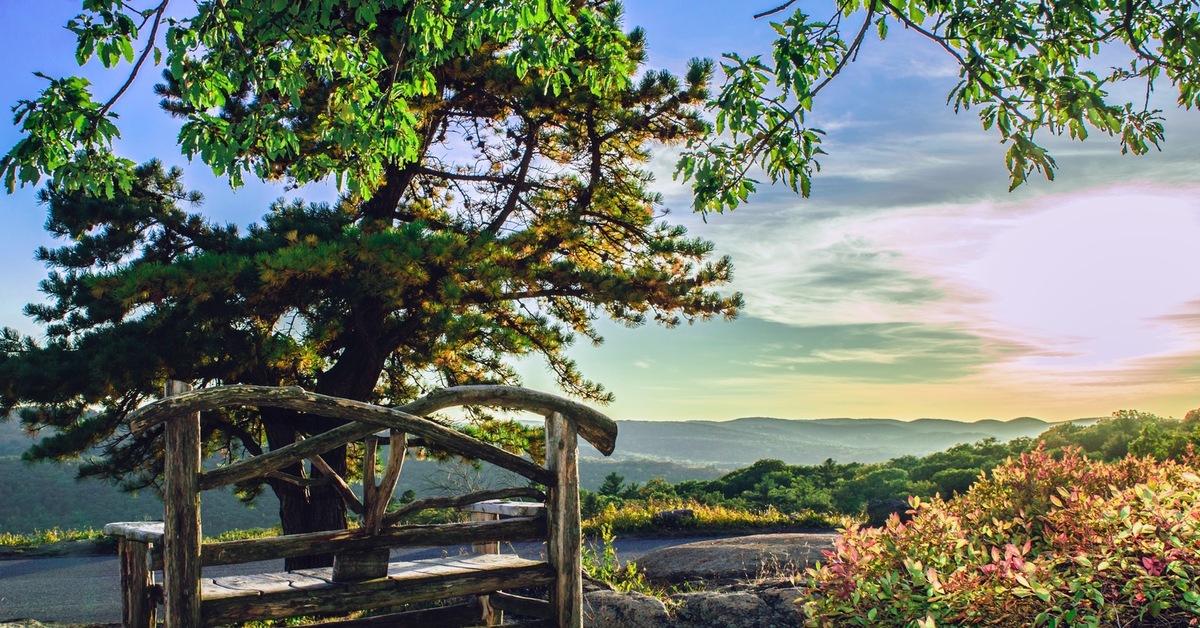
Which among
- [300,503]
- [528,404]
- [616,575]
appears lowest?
[616,575]

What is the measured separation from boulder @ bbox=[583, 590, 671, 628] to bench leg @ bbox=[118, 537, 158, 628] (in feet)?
11.2

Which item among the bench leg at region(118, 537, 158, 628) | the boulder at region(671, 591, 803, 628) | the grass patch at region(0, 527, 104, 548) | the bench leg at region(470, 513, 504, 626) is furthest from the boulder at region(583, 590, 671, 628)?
the grass patch at region(0, 527, 104, 548)

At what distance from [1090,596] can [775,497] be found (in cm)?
1364

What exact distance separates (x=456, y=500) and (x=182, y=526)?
148 cm

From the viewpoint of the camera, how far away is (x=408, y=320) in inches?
435

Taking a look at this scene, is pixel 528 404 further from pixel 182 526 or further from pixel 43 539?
pixel 43 539

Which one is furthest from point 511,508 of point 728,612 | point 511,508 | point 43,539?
point 43,539

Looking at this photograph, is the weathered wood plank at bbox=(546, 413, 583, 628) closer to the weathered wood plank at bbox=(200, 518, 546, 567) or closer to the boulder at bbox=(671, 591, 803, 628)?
the weathered wood plank at bbox=(200, 518, 546, 567)

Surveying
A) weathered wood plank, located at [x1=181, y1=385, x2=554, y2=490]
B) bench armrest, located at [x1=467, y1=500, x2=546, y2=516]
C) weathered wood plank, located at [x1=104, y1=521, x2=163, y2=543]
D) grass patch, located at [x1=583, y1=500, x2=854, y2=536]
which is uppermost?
weathered wood plank, located at [x1=181, y1=385, x2=554, y2=490]

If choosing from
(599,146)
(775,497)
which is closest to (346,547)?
(599,146)

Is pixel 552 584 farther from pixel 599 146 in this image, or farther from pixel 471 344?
pixel 599 146

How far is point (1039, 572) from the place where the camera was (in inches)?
183

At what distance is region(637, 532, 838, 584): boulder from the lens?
29.5 ft

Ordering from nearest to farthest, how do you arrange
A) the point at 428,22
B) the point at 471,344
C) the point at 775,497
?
the point at 428,22 < the point at 471,344 < the point at 775,497
